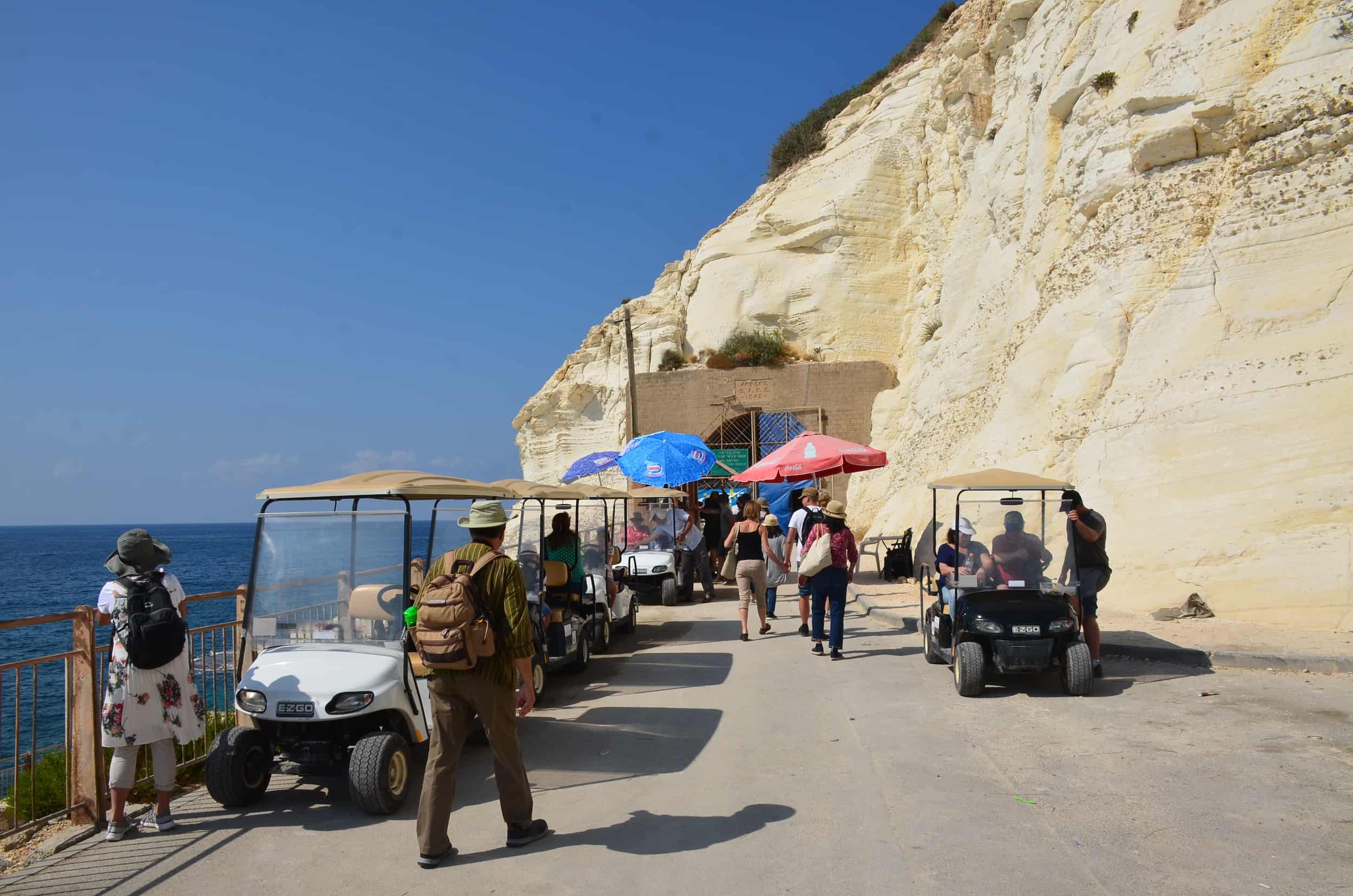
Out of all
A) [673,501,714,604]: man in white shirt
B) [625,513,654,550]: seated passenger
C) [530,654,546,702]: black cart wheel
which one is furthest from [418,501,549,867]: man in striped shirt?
[673,501,714,604]: man in white shirt

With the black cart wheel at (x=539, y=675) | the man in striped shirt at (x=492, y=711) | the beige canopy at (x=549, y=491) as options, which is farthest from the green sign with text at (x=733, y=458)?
the man in striped shirt at (x=492, y=711)

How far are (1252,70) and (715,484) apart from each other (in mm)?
17929

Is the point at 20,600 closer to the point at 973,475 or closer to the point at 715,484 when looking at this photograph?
the point at 715,484

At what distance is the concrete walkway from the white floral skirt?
8.48 meters

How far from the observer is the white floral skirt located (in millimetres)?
5469

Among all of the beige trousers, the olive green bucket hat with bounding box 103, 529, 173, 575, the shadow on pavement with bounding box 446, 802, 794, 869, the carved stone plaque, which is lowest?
the shadow on pavement with bounding box 446, 802, 794, 869

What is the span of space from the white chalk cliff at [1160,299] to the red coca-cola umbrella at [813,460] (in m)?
2.17

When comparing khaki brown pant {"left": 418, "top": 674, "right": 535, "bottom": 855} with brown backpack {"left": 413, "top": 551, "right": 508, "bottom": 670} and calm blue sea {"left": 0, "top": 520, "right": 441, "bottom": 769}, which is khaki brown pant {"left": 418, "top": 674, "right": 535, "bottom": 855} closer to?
brown backpack {"left": 413, "top": 551, "right": 508, "bottom": 670}

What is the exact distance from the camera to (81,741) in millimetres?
5777

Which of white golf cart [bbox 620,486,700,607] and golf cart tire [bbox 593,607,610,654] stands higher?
white golf cart [bbox 620,486,700,607]

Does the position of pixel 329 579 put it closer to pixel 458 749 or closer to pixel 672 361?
pixel 458 749

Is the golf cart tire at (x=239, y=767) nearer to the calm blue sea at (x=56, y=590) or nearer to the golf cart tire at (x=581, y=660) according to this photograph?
the calm blue sea at (x=56, y=590)

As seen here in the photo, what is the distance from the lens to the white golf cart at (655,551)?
15.6 metres

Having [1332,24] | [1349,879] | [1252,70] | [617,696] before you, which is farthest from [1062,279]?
[1349,879]
